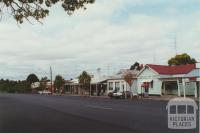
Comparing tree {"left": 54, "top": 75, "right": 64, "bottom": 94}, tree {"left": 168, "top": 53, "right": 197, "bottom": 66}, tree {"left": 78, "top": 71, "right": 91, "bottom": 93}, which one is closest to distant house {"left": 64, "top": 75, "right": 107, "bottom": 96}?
tree {"left": 78, "top": 71, "right": 91, "bottom": 93}

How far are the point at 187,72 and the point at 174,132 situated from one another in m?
51.5

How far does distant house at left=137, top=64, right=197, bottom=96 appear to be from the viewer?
216ft

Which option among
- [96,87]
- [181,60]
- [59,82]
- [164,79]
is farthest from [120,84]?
[59,82]

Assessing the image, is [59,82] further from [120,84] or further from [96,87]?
[120,84]

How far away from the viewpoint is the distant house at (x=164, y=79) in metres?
65.9

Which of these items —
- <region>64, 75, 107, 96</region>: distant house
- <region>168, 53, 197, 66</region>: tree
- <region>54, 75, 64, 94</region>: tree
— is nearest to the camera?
<region>64, 75, 107, 96</region>: distant house

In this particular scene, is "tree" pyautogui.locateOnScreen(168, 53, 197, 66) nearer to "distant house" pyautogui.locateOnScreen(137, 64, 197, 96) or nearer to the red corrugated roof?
"distant house" pyautogui.locateOnScreen(137, 64, 197, 96)

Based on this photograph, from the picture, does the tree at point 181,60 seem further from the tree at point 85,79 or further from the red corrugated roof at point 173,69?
the red corrugated roof at point 173,69

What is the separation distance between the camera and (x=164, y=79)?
6981 cm

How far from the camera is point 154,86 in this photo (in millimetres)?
72625

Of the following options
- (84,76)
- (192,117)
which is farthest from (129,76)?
(192,117)

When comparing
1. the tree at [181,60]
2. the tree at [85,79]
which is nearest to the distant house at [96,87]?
the tree at [85,79]

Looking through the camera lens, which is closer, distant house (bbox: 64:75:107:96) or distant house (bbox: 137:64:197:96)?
distant house (bbox: 137:64:197:96)

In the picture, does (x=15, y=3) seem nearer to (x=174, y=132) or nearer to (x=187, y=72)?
(x=174, y=132)
